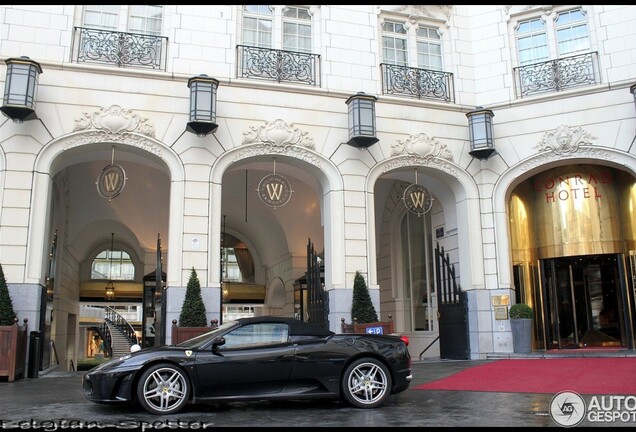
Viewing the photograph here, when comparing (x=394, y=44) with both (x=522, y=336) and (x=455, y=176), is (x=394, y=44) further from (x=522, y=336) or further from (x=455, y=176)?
(x=522, y=336)

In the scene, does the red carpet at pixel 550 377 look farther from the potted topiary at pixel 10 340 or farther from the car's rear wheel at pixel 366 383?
the potted topiary at pixel 10 340

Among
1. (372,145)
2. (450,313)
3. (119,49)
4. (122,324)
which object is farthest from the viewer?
(122,324)

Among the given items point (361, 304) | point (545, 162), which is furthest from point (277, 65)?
point (545, 162)

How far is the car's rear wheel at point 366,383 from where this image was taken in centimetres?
721

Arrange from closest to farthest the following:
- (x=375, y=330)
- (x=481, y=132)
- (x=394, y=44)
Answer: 1. (x=375, y=330)
2. (x=481, y=132)
3. (x=394, y=44)

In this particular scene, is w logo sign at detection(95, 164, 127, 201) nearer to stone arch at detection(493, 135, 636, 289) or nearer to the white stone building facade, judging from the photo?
the white stone building facade

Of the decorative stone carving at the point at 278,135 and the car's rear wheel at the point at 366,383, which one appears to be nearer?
the car's rear wheel at the point at 366,383

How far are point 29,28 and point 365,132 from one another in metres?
7.45

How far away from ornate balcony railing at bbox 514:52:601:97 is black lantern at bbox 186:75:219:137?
25.2ft

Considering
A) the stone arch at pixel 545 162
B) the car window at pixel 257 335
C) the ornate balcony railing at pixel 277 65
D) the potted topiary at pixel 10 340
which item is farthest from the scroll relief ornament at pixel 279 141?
the car window at pixel 257 335

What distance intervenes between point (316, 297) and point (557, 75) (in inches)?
318

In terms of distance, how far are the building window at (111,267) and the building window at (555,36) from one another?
19.0 meters

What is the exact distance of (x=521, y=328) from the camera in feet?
45.7

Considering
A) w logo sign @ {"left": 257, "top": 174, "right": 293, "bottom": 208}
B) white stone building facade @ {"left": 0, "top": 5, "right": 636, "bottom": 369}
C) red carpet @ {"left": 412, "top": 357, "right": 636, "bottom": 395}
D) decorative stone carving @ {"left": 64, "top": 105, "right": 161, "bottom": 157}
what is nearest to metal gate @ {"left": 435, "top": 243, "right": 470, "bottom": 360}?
white stone building facade @ {"left": 0, "top": 5, "right": 636, "bottom": 369}
